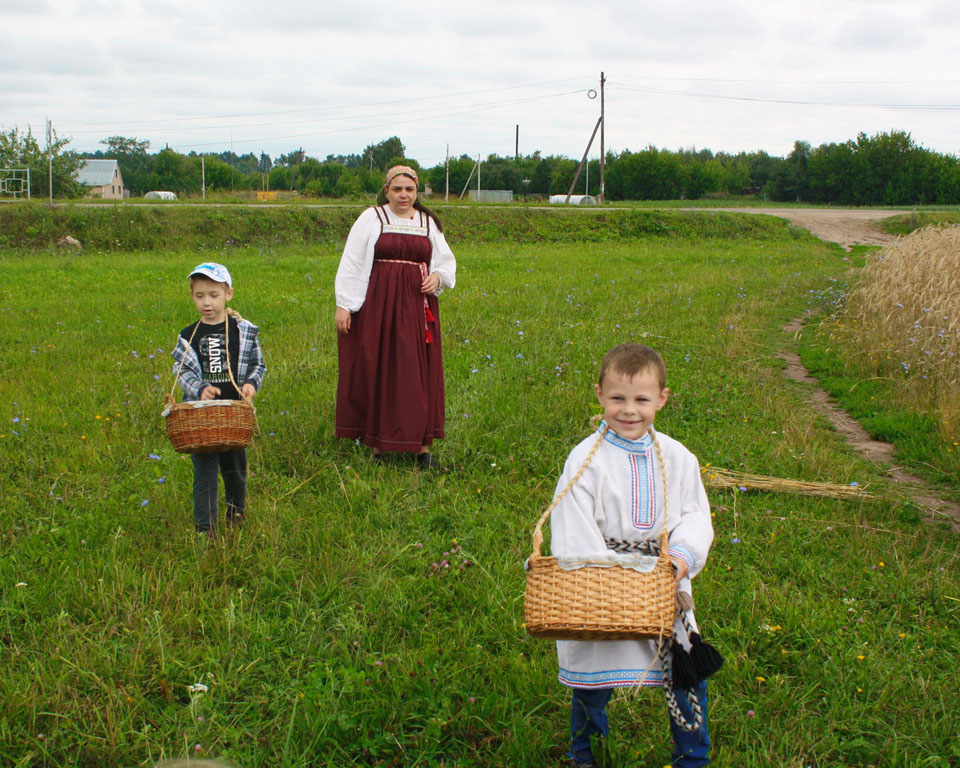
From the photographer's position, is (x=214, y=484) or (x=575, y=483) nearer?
(x=575, y=483)

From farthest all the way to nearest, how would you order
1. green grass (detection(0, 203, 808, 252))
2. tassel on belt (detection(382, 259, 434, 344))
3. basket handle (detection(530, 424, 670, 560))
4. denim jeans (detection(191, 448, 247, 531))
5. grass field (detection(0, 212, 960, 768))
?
1. green grass (detection(0, 203, 808, 252))
2. tassel on belt (detection(382, 259, 434, 344))
3. denim jeans (detection(191, 448, 247, 531))
4. grass field (detection(0, 212, 960, 768))
5. basket handle (detection(530, 424, 670, 560))

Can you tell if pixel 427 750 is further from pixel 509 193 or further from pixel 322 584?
pixel 509 193

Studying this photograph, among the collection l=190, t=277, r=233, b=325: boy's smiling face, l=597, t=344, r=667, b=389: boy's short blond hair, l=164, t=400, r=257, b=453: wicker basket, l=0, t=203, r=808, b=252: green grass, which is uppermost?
l=0, t=203, r=808, b=252: green grass

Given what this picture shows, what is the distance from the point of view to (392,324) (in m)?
5.50

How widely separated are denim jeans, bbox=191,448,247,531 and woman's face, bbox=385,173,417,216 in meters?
2.05

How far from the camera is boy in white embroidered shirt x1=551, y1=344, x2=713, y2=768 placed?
243cm

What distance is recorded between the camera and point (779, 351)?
9.54 m

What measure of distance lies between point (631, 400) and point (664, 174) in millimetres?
63712

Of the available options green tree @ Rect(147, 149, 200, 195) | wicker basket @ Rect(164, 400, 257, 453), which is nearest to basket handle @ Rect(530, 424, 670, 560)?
wicker basket @ Rect(164, 400, 257, 453)

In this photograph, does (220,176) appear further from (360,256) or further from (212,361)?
(212,361)

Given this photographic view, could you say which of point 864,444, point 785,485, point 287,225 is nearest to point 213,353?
point 785,485

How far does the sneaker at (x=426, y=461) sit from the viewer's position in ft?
18.1

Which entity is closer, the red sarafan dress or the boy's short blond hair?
the boy's short blond hair

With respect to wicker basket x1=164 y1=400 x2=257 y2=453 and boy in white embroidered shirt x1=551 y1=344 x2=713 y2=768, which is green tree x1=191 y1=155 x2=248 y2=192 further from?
boy in white embroidered shirt x1=551 y1=344 x2=713 y2=768
